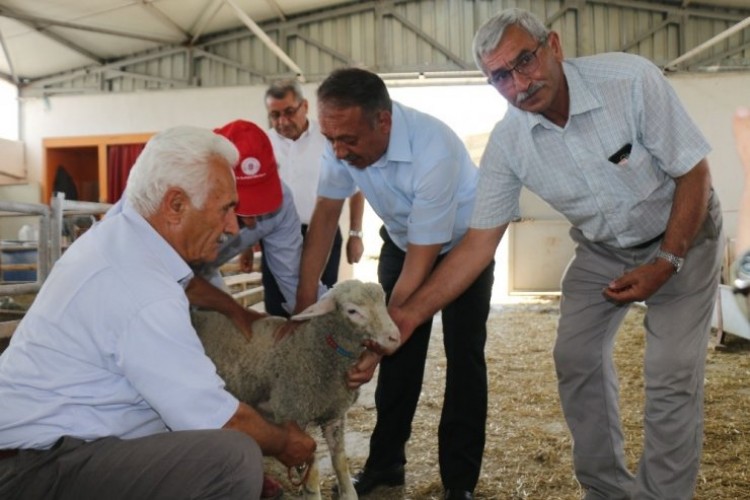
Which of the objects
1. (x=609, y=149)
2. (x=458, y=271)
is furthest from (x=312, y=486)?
(x=609, y=149)

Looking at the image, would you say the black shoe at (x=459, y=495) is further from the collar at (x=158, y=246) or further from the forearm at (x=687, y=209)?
the collar at (x=158, y=246)

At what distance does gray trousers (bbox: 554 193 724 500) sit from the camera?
7.24ft

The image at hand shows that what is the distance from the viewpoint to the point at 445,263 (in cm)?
257

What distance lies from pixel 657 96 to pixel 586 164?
29cm

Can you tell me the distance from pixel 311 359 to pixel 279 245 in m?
0.61

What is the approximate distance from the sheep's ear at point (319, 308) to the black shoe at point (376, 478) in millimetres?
764

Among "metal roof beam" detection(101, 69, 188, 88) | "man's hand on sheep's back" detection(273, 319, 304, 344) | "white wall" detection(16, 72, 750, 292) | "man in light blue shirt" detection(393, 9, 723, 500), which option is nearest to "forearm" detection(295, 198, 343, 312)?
"man's hand on sheep's back" detection(273, 319, 304, 344)

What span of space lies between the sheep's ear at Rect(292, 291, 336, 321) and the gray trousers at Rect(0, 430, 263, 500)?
3.46 feet

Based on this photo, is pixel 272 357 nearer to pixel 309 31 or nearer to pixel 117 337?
pixel 117 337

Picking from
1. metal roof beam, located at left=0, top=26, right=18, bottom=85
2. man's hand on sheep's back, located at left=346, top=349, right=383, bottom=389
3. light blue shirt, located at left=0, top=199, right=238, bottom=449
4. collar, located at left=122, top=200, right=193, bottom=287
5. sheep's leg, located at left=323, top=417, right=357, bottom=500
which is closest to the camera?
light blue shirt, located at left=0, top=199, right=238, bottom=449

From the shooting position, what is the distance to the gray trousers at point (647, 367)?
7.24 feet

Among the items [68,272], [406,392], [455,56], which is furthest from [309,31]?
[68,272]

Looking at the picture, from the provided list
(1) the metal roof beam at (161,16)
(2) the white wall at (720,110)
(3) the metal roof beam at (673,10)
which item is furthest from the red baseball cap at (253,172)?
(3) the metal roof beam at (673,10)

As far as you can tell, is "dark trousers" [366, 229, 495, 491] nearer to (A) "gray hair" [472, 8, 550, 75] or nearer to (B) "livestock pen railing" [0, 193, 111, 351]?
(A) "gray hair" [472, 8, 550, 75]
